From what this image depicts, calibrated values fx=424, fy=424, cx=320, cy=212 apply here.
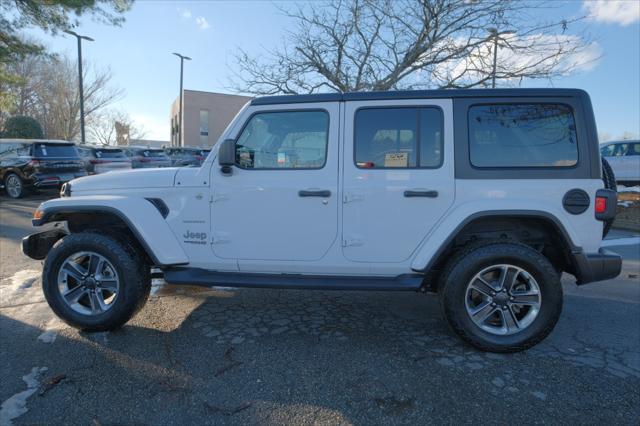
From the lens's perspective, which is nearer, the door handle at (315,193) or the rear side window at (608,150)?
the door handle at (315,193)

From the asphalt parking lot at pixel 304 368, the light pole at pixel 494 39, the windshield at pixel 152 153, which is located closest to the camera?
the asphalt parking lot at pixel 304 368

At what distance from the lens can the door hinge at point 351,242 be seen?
3.42m

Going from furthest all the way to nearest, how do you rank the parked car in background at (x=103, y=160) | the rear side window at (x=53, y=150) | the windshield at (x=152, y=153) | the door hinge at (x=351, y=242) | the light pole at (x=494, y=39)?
the windshield at (x=152, y=153) < the parked car in background at (x=103, y=160) < the rear side window at (x=53, y=150) < the light pole at (x=494, y=39) < the door hinge at (x=351, y=242)

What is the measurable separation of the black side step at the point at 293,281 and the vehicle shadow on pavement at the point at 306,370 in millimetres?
465

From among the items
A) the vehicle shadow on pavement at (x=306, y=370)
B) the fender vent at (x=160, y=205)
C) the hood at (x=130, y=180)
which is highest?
the hood at (x=130, y=180)

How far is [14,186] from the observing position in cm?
1277

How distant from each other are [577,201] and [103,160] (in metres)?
15.4

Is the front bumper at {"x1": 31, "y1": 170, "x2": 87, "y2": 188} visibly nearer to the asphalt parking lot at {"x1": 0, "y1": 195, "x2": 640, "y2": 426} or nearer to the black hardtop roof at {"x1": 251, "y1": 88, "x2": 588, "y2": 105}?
the asphalt parking lot at {"x1": 0, "y1": 195, "x2": 640, "y2": 426}

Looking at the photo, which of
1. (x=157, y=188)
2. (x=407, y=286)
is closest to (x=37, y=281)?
(x=157, y=188)

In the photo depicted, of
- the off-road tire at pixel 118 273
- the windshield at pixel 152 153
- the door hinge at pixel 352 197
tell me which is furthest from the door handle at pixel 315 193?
the windshield at pixel 152 153

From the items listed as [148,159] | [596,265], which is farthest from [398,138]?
[148,159]

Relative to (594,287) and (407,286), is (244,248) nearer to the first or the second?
(407,286)

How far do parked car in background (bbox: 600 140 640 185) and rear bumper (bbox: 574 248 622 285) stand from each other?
12.8 meters

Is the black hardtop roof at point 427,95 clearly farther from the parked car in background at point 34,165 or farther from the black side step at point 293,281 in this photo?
the parked car in background at point 34,165
